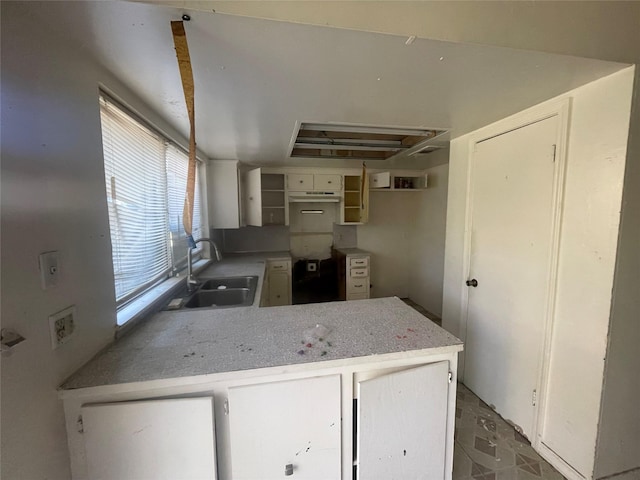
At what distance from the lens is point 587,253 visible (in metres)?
1.32

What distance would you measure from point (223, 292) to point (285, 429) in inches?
52.9

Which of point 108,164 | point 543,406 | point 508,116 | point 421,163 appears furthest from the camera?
point 421,163

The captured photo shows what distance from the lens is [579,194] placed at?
53.3 inches

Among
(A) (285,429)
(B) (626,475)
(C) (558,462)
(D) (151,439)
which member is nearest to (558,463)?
(C) (558,462)

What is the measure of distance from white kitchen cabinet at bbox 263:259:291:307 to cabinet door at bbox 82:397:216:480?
8.23ft

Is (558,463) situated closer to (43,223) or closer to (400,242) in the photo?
(43,223)

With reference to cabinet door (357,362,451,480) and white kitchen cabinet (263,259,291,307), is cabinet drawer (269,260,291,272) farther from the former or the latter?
cabinet door (357,362,451,480)

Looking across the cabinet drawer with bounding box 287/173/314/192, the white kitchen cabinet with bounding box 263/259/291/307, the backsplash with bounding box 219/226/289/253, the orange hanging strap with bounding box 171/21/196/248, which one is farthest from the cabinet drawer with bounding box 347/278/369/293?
the orange hanging strap with bounding box 171/21/196/248

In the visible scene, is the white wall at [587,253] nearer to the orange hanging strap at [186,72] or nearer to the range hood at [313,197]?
the orange hanging strap at [186,72]

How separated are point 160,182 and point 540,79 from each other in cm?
237

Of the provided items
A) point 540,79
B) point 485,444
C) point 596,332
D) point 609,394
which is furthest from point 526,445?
point 540,79

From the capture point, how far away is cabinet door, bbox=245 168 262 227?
329 centimetres

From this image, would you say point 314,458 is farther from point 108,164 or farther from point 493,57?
point 493,57

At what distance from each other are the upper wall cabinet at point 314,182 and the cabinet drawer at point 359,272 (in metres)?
1.21
